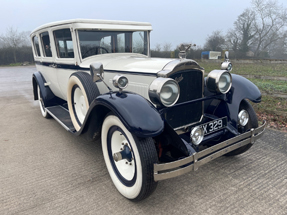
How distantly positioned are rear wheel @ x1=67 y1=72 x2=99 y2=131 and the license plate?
148 cm

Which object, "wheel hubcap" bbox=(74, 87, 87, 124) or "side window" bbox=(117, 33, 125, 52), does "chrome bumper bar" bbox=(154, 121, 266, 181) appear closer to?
"wheel hubcap" bbox=(74, 87, 87, 124)

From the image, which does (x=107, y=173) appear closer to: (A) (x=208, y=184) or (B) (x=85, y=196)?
(B) (x=85, y=196)

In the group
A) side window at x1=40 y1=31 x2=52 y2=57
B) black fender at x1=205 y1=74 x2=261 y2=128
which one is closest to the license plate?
black fender at x1=205 y1=74 x2=261 y2=128

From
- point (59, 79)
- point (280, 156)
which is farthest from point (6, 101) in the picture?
point (280, 156)

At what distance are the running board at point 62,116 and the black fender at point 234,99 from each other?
6.77ft

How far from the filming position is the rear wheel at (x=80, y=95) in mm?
2914

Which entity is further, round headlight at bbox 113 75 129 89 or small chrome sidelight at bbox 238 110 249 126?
small chrome sidelight at bbox 238 110 249 126

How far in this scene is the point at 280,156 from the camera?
3.04 meters

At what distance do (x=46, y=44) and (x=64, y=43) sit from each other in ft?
3.09

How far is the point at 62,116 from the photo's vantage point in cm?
399

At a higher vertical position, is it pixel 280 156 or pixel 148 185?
pixel 148 185

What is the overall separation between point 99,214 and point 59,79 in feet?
9.34

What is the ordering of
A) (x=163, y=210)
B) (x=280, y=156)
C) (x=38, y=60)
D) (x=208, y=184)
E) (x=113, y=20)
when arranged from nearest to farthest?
1. (x=163, y=210)
2. (x=208, y=184)
3. (x=280, y=156)
4. (x=113, y=20)
5. (x=38, y=60)

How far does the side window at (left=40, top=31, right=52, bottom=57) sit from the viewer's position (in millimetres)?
4233
